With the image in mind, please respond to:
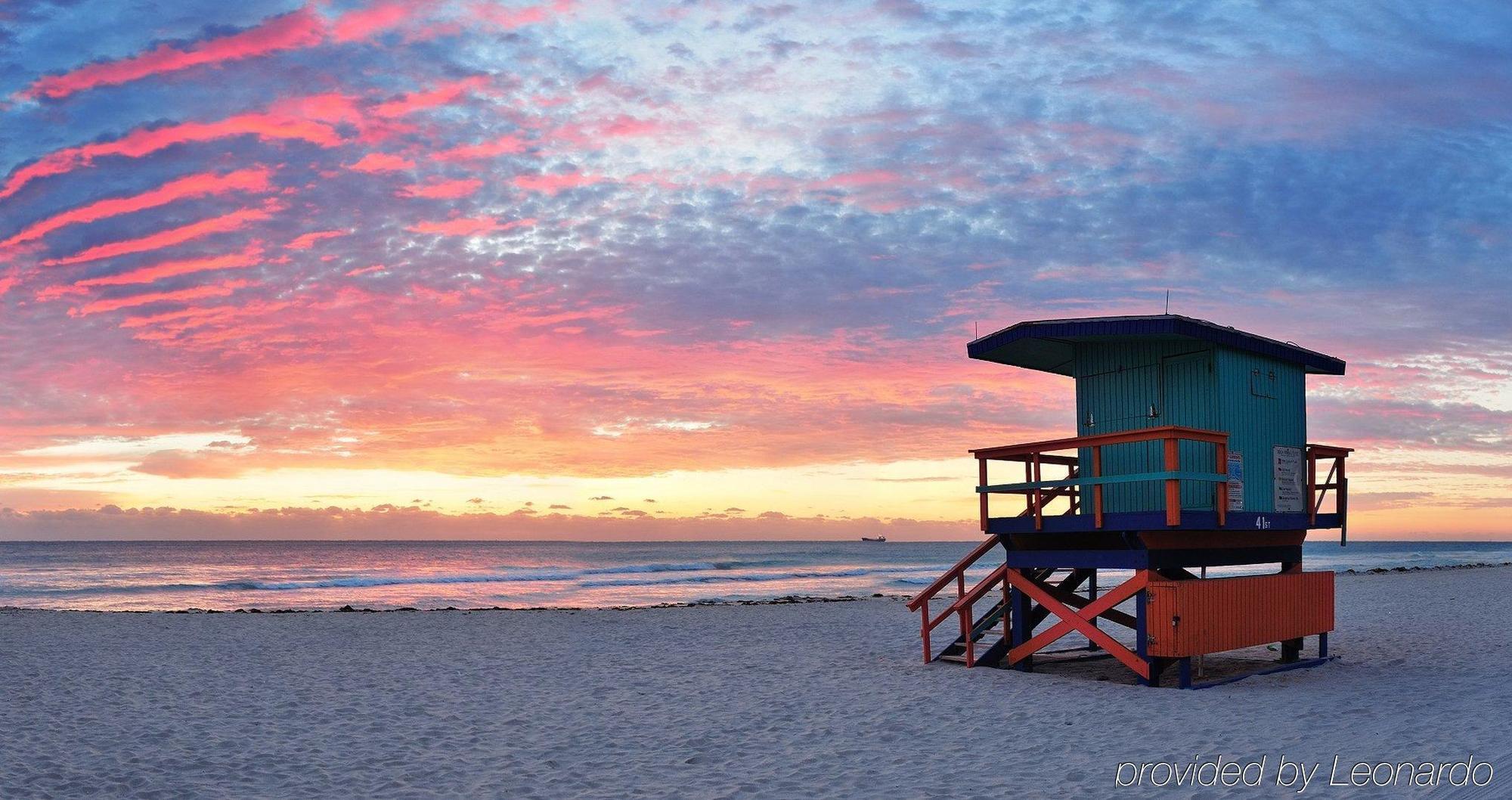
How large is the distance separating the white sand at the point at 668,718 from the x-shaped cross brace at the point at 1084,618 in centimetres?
44

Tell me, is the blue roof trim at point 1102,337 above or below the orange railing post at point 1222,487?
above

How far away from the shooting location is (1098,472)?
13.1m

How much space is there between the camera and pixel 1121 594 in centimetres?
1289

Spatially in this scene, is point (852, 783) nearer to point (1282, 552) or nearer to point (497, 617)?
point (1282, 552)

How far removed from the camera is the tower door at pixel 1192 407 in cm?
1368

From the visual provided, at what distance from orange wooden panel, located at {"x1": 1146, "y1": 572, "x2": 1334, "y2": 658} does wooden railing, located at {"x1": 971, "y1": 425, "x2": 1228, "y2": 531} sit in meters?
1.02

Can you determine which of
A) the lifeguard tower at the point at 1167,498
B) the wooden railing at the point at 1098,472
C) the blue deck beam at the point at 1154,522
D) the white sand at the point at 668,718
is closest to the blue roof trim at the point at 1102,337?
the lifeguard tower at the point at 1167,498

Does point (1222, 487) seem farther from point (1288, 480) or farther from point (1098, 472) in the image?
point (1288, 480)

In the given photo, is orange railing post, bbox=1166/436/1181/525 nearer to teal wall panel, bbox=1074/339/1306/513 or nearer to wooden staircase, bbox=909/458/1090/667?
teal wall panel, bbox=1074/339/1306/513

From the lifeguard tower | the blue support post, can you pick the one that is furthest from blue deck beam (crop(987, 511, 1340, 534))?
the blue support post

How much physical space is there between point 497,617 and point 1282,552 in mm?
18778

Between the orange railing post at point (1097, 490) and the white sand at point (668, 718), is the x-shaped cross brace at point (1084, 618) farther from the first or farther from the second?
the orange railing post at point (1097, 490)

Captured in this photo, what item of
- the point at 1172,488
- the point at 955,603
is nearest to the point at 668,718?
the point at 955,603

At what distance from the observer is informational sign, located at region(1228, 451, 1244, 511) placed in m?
13.9
